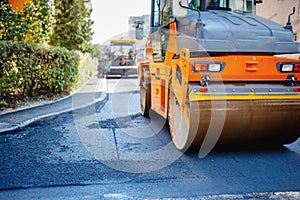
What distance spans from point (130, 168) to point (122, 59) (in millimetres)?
→ 19437

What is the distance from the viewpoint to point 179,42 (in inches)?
181

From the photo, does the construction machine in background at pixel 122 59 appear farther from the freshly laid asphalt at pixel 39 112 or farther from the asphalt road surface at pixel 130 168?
the asphalt road surface at pixel 130 168

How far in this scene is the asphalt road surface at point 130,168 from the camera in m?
3.09

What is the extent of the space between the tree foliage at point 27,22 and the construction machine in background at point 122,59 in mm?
12097

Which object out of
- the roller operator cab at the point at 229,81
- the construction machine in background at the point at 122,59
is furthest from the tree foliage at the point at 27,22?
the construction machine in background at the point at 122,59

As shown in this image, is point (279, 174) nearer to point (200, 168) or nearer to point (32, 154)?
point (200, 168)

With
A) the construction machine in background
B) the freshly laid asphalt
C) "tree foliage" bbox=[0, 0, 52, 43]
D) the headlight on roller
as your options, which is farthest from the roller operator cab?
the construction machine in background

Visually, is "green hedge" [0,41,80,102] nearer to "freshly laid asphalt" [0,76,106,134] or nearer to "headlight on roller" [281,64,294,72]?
"freshly laid asphalt" [0,76,106,134]

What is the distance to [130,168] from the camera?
3.75 metres

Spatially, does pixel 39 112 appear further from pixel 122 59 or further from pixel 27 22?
pixel 122 59

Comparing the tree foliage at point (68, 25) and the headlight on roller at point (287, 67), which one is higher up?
the tree foliage at point (68, 25)

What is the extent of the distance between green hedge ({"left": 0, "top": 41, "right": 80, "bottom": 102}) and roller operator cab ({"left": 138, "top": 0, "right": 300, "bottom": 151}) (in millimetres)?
4152

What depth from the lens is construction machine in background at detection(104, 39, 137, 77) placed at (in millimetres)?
22312

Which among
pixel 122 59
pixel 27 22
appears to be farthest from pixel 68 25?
pixel 122 59
